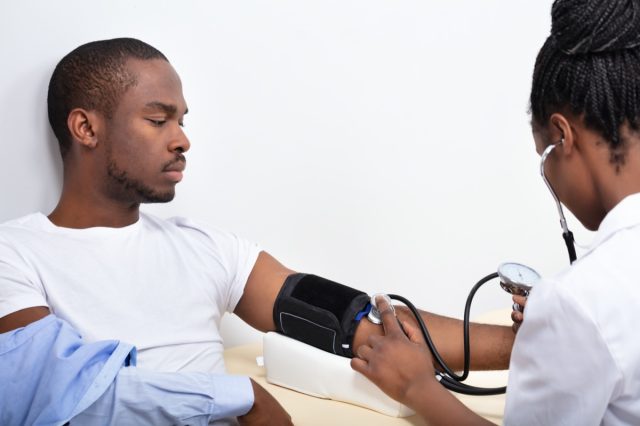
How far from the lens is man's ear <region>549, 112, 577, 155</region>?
3.33ft

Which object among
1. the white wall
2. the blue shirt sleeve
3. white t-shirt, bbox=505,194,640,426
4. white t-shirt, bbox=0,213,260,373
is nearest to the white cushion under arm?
white t-shirt, bbox=0,213,260,373

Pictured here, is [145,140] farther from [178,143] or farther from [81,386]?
[81,386]

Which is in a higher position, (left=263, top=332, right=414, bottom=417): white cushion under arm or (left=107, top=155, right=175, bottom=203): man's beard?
(left=107, top=155, right=175, bottom=203): man's beard

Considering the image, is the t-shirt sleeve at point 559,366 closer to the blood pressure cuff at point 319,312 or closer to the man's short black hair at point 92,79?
the blood pressure cuff at point 319,312

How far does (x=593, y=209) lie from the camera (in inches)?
41.1

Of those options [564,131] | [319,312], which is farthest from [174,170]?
[564,131]

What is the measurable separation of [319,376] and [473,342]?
333mm

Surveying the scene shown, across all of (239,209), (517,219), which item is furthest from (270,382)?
(517,219)

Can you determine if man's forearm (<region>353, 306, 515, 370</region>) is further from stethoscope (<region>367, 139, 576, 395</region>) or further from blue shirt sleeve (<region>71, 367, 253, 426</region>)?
blue shirt sleeve (<region>71, 367, 253, 426</region>)

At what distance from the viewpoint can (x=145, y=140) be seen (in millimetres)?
1444

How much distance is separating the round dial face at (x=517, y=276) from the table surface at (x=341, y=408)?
240 millimetres

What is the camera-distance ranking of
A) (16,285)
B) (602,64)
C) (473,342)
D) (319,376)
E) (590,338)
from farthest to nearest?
(473,342)
(319,376)
(16,285)
(602,64)
(590,338)

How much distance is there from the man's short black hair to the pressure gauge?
777mm

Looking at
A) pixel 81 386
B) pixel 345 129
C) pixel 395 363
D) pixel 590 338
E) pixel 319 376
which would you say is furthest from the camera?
pixel 345 129
